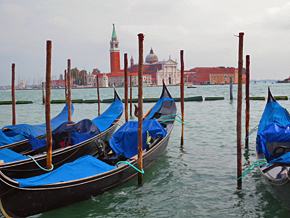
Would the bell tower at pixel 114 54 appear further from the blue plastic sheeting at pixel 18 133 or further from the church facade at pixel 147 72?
the blue plastic sheeting at pixel 18 133

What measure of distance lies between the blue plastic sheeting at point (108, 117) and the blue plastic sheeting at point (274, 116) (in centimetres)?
273

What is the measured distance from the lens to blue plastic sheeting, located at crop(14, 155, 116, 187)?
285 centimetres

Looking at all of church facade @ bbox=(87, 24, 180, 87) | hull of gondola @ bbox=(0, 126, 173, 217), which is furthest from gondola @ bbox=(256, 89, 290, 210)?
church facade @ bbox=(87, 24, 180, 87)

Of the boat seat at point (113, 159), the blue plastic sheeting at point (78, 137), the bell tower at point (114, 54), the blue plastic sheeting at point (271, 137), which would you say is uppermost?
the bell tower at point (114, 54)

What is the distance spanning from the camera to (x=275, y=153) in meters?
3.66

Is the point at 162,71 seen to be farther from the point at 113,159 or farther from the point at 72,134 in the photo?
the point at 113,159

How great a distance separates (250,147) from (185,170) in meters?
1.73

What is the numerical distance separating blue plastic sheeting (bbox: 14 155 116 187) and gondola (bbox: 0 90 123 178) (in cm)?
61

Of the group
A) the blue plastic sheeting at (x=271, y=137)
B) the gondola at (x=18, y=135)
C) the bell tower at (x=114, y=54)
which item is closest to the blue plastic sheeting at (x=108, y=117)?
the gondola at (x=18, y=135)

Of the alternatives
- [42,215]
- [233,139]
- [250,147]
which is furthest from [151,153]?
[233,139]

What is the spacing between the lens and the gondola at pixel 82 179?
2689mm

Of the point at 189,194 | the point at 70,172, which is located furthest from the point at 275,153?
the point at 70,172

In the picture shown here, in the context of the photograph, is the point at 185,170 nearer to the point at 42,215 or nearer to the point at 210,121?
the point at 42,215

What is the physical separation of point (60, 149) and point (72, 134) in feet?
1.21
